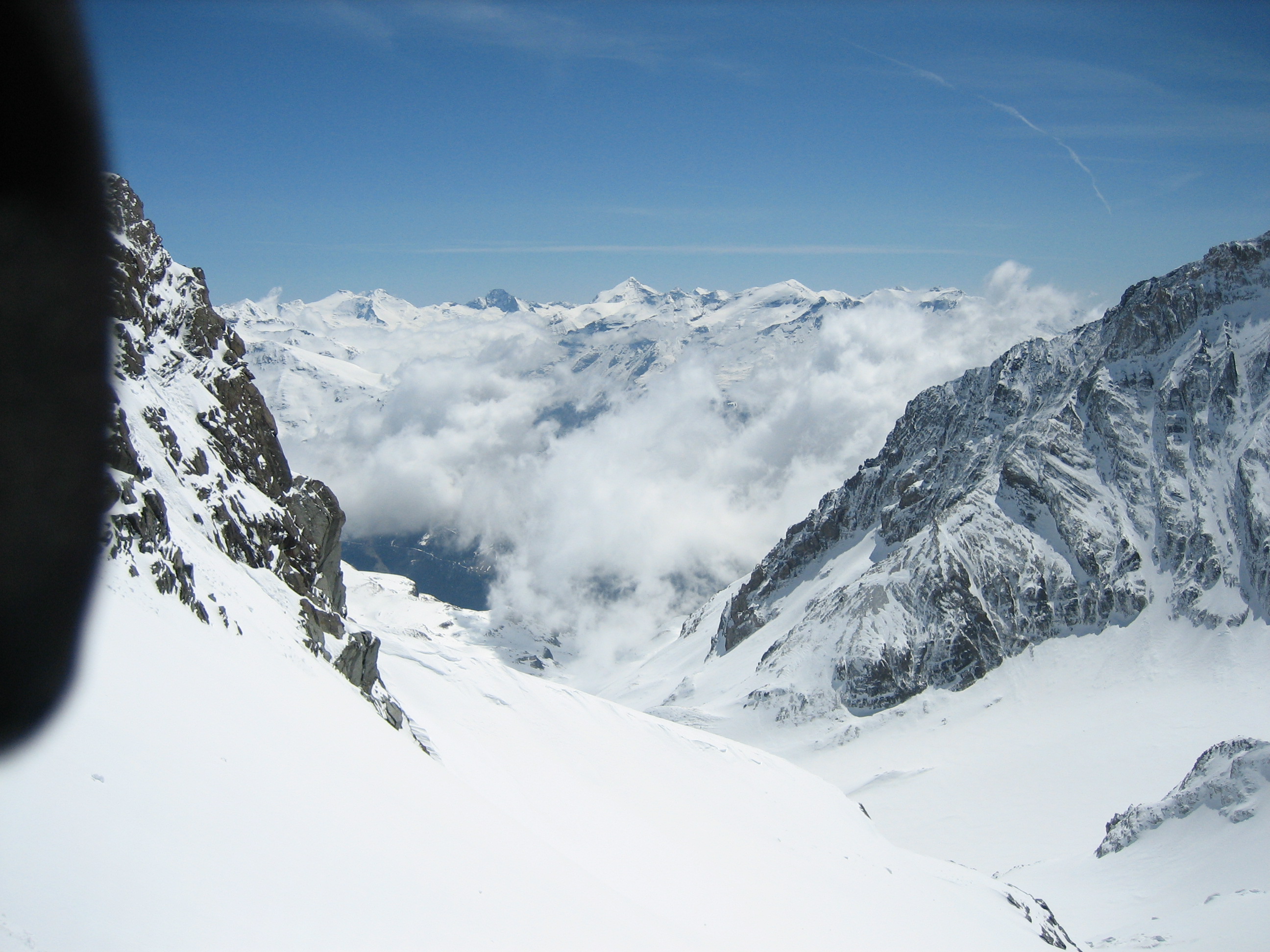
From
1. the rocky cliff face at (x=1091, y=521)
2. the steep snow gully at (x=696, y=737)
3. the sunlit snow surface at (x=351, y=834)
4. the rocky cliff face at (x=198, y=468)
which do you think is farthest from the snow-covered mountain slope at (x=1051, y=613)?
the rocky cliff face at (x=198, y=468)

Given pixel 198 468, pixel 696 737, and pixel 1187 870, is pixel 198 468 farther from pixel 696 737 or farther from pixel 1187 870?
pixel 1187 870

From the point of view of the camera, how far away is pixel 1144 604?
427 ft

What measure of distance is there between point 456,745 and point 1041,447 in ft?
453

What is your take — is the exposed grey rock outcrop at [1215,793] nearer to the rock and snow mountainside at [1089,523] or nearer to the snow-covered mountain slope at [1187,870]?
the snow-covered mountain slope at [1187,870]

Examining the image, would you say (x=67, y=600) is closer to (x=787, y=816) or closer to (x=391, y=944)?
(x=391, y=944)

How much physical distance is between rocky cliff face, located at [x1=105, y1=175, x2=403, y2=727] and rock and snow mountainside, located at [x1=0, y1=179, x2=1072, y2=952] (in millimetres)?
144

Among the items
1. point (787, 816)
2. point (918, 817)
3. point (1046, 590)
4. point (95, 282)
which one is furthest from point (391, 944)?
point (1046, 590)

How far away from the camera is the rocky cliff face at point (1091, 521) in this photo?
130375 millimetres

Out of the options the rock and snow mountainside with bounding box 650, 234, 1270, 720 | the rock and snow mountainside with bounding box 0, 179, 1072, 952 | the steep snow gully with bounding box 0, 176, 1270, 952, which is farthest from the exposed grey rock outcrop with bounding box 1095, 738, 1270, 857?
the rock and snow mountainside with bounding box 650, 234, 1270, 720

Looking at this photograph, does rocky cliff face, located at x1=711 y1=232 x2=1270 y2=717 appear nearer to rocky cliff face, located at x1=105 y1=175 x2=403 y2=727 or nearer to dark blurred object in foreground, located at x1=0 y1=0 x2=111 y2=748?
rocky cliff face, located at x1=105 y1=175 x2=403 y2=727

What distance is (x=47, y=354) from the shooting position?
901 inches

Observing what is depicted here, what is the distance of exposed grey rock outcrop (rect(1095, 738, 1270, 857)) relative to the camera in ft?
208

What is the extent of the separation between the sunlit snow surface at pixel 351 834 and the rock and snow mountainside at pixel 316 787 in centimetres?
8

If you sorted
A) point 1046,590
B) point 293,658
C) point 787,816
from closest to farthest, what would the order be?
point 293,658 < point 787,816 < point 1046,590
